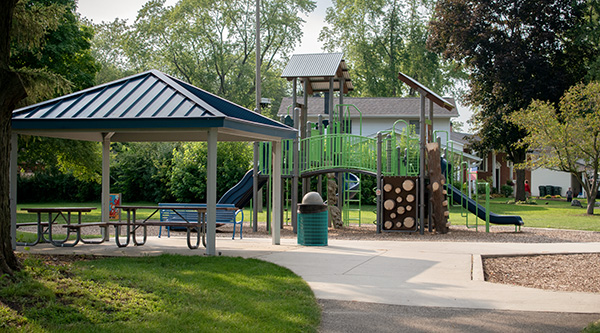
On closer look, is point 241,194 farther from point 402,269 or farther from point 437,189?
point 402,269

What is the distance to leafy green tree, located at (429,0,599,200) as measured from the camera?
37312 mm

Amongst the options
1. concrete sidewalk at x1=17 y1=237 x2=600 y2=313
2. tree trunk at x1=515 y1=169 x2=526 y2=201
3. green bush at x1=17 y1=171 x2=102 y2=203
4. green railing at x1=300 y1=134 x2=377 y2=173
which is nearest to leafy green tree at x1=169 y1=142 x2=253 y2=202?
green bush at x1=17 y1=171 x2=102 y2=203

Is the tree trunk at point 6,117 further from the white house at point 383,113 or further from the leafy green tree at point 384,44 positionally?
the leafy green tree at point 384,44

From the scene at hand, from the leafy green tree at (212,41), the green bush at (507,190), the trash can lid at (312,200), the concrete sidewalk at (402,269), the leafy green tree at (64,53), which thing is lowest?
the concrete sidewalk at (402,269)

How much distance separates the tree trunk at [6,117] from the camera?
759 cm

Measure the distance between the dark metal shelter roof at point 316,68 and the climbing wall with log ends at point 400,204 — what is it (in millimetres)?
4121

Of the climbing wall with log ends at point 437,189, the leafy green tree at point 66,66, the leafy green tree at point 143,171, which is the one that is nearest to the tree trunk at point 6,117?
the climbing wall with log ends at point 437,189

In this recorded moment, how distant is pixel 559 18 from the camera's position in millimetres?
38469

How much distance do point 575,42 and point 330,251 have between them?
100ft

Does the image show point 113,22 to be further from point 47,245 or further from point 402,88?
point 47,245

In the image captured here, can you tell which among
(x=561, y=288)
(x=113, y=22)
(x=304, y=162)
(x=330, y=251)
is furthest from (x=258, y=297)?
(x=113, y=22)

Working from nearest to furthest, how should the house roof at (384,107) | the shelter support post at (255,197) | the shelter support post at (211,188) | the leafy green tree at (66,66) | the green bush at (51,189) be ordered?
the shelter support post at (211,188)
the shelter support post at (255,197)
the leafy green tree at (66,66)
the green bush at (51,189)
the house roof at (384,107)

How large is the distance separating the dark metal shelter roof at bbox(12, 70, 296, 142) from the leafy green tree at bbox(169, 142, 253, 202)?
21.1m

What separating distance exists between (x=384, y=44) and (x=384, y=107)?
1316 cm
